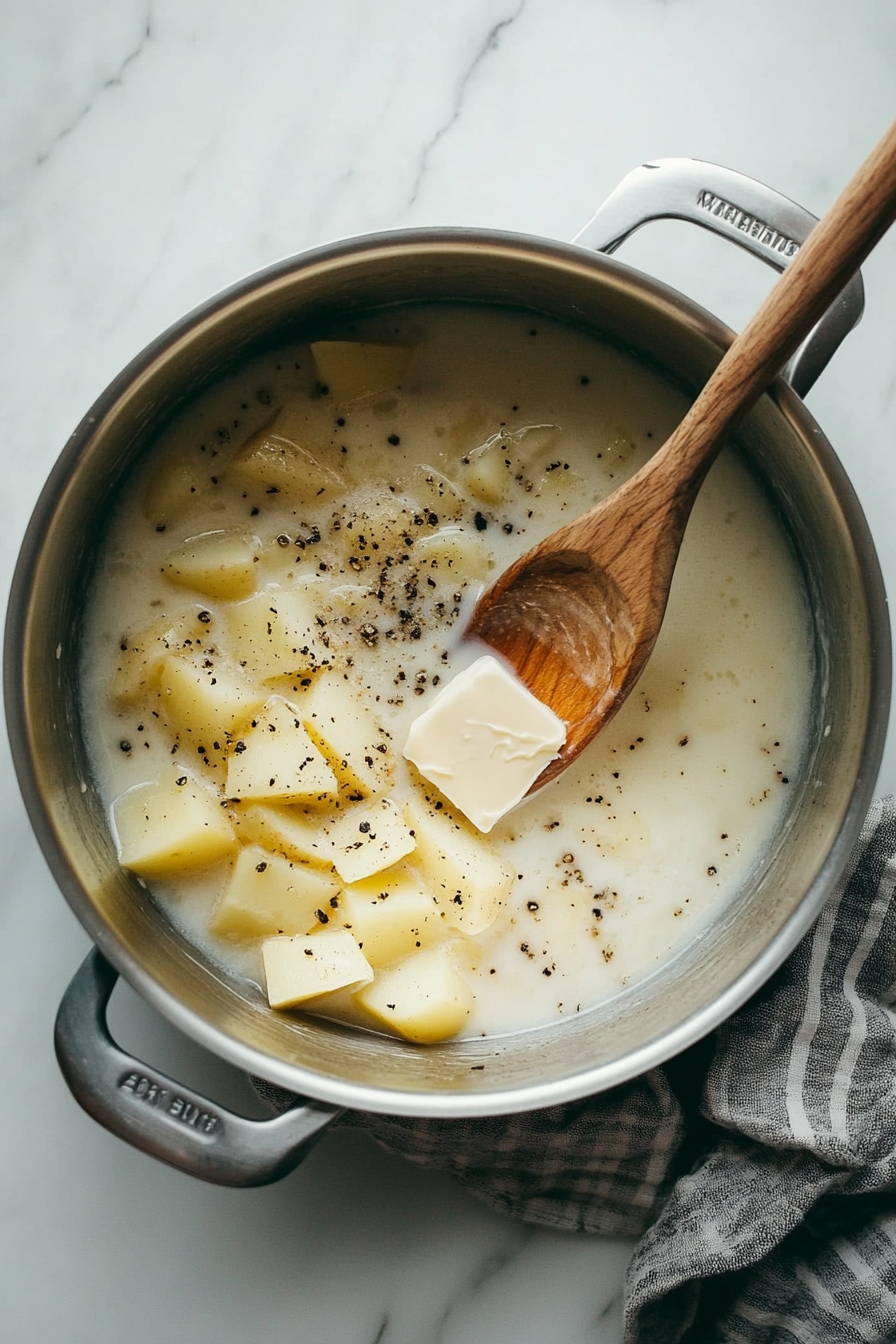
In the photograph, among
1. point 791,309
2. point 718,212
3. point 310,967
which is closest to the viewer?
point 791,309

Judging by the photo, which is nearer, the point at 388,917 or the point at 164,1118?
the point at 164,1118

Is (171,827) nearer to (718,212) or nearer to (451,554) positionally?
(451,554)

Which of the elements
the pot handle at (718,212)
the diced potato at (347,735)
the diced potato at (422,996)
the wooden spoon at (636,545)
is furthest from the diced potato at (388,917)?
the pot handle at (718,212)

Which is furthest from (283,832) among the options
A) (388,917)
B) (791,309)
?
(791,309)

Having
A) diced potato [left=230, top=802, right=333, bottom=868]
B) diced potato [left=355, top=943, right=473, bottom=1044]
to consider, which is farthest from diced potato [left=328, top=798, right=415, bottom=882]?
diced potato [left=355, top=943, right=473, bottom=1044]

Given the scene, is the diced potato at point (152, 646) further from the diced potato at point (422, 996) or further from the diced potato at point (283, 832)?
the diced potato at point (422, 996)

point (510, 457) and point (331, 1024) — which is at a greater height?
point (510, 457)
